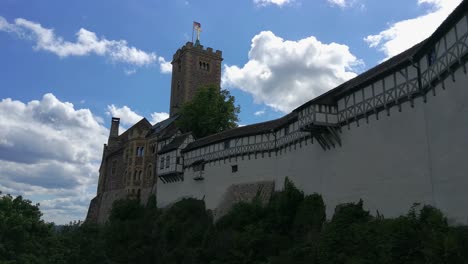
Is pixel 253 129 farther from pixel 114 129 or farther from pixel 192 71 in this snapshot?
pixel 114 129

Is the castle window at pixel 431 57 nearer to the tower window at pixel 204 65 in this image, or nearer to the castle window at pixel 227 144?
the castle window at pixel 227 144

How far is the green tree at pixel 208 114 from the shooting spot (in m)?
47.3

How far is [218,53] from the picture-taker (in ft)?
216

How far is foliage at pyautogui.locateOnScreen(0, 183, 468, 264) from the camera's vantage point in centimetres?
1648

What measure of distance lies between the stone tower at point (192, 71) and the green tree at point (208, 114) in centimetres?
1270

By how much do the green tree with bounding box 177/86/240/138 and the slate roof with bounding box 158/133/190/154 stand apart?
2361 mm

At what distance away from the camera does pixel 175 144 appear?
43625 millimetres

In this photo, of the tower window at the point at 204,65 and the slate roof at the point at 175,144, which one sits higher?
the tower window at the point at 204,65

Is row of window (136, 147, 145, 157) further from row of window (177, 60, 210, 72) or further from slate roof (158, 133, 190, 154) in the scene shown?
row of window (177, 60, 210, 72)

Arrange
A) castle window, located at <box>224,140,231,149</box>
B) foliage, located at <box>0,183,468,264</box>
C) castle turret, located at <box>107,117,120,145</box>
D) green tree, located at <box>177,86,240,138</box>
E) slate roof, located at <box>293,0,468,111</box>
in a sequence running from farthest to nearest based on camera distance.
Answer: castle turret, located at <box>107,117,120,145</box> → green tree, located at <box>177,86,240,138</box> → castle window, located at <box>224,140,231,149</box> → foliage, located at <box>0,183,468,264</box> → slate roof, located at <box>293,0,468,111</box>

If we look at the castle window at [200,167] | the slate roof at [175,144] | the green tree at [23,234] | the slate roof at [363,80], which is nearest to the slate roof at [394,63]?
the slate roof at [363,80]

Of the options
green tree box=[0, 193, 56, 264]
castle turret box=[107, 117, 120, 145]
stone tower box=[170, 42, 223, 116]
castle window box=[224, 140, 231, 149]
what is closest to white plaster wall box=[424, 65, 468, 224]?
green tree box=[0, 193, 56, 264]

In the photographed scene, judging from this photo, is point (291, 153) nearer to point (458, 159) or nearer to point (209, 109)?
point (458, 159)

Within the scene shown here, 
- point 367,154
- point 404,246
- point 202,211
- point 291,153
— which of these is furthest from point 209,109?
point 404,246
